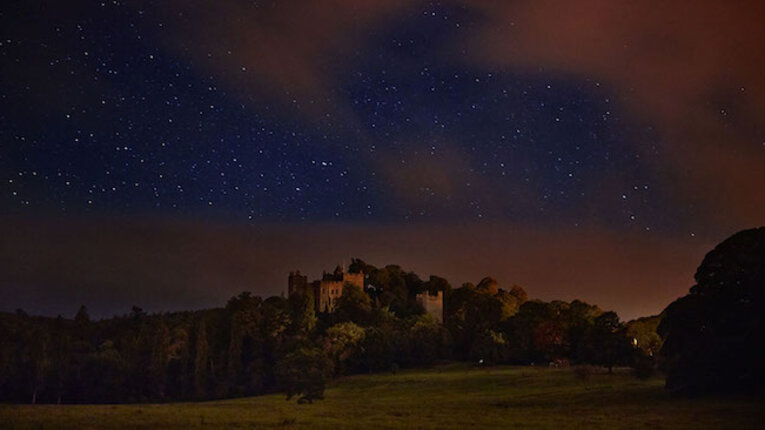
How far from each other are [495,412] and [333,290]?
358 feet

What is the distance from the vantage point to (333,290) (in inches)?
6004

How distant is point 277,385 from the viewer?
9706 cm

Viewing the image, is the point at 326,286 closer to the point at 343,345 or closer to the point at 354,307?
the point at 354,307

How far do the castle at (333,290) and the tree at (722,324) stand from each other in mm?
94056

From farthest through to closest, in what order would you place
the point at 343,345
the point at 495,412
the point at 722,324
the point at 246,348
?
the point at 246,348
the point at 343,345
the point at 722,324
the point at 495,412

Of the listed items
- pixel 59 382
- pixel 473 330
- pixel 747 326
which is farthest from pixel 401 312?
pixel 747 326

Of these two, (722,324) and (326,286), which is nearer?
(722,324)

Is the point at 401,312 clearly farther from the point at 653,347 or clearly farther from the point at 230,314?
the point at 653,347

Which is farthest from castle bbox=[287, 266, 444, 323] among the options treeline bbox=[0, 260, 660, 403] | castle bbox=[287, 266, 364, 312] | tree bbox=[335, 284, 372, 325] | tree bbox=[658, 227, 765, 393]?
tree bbox=[658, 227, 765, 393]

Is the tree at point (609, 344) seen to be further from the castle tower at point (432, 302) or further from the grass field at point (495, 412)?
the castle tower at point (432, 302)

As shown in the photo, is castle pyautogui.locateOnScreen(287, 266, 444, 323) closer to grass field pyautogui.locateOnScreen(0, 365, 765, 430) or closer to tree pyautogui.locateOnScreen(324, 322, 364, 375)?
tree pyautogui.locateOnScreen(324, 322, 364, 375)

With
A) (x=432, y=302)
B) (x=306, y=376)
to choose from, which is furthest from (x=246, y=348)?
(x=306, y=376)

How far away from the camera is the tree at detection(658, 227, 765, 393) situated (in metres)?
47.8

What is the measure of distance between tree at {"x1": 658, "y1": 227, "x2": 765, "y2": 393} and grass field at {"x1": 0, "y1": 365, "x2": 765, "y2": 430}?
275 centimetres
